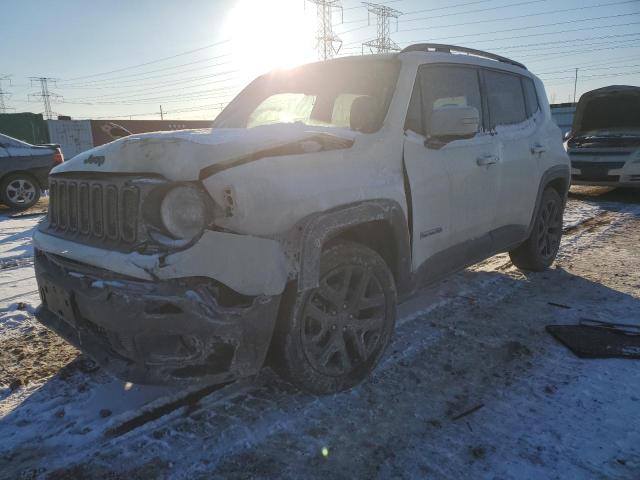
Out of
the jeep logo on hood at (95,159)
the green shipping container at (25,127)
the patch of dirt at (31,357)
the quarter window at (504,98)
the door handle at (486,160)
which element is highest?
the green shipping container at (25,127)

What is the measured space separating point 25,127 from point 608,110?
3144 centimetres

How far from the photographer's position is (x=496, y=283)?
4.65m

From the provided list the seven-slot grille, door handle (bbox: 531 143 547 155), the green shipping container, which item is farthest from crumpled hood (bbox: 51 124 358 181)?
the green shipping container

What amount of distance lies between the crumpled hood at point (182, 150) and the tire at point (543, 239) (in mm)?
3096

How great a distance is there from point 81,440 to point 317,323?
131cm

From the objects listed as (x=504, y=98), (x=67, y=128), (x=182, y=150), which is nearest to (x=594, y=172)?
(x=504, y=98)

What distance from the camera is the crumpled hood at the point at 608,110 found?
10.4 meters

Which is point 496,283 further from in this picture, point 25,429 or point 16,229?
point 16,229

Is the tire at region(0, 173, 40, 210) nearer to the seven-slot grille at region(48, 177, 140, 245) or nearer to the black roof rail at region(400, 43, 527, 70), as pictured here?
the seven-slot grille at region(48, 177, 140, 245)

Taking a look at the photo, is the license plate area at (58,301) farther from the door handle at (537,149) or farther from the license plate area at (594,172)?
the license plate area at (594,172)

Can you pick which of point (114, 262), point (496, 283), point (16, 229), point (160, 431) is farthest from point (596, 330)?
point (16, 229)

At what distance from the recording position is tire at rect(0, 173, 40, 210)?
951 centimetres

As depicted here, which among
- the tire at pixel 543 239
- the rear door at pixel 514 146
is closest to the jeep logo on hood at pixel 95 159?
the rear door at pixel 514 146

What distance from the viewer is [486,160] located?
3.58 meters
